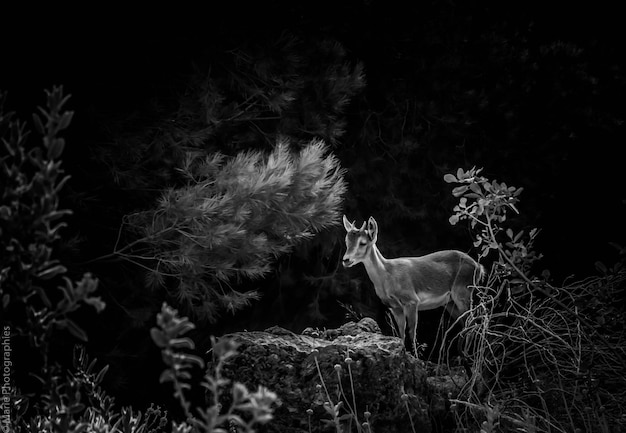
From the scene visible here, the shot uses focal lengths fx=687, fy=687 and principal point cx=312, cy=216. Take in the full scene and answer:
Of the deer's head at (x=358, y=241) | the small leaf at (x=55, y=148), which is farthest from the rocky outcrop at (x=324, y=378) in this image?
Result: the small leaf at (x=55, y=148)

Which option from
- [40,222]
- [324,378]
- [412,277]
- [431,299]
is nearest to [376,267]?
[412,277]

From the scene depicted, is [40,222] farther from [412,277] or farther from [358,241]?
[412,277]

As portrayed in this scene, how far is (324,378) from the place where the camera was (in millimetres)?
2541

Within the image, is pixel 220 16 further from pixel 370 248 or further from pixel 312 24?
pixel 370 248

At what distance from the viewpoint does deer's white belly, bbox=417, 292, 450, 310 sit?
3590mm

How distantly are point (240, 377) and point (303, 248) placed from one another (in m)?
1.30

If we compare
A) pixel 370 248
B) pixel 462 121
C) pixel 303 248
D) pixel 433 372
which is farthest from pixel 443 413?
pixel 462 121

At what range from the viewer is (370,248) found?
334cm

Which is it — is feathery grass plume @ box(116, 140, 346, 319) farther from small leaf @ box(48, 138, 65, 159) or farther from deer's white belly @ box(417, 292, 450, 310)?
small leaf @ box(48, 138, 65, 159)

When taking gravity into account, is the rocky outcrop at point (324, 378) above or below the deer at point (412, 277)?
above

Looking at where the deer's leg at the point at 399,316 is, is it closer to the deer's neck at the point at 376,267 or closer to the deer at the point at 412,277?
the deer at the point at 412,277

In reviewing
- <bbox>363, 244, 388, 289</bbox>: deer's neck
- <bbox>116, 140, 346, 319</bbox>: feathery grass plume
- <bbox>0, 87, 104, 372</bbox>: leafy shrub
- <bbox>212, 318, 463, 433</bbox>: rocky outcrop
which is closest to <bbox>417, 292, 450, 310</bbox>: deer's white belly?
<bbox>363, 244, 388, 289</bbox>: deer's neck

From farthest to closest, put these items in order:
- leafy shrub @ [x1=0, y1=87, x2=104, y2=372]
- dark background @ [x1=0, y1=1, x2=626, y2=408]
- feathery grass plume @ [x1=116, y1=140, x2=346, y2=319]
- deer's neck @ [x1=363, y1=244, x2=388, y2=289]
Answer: dark background @ [x1=0, y1=1, x2=626, y2=408] → deer's neck @ [x1=363, y1=244, x2=388, y2=289] → feathery grass plume @ [x1=116, y1=140, x2=346, y2=319] → leafy shrub @ [x1=0, y1=87, x2=104, y2=372]

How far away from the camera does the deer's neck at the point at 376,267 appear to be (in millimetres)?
3385
